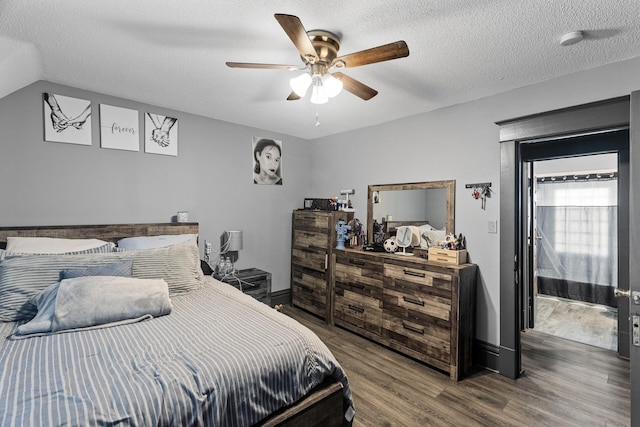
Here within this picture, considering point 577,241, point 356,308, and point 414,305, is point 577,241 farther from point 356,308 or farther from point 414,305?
point 356,308

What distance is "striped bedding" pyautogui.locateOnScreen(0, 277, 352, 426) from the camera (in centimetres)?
103

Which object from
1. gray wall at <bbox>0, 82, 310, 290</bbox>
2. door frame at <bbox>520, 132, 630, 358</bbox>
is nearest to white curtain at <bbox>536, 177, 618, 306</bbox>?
door frame at <bbox>520, 132, 630, 358</bbox>

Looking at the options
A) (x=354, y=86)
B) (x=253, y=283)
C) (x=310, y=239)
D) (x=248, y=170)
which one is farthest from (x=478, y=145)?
(x=253, y=283)

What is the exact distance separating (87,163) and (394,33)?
9.54 feet

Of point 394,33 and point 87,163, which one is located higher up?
point 394,33

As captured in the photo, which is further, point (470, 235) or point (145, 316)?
point (470, 235)

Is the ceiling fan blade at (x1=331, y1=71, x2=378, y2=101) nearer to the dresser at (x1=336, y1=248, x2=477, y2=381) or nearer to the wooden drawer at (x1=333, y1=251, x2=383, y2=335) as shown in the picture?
the dresser at (x1=336, y1=248, x2=477, y2=381)

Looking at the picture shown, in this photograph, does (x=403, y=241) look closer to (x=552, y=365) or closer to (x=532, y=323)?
(x=552, y=365)

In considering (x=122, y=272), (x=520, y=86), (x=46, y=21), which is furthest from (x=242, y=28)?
(x=520, y=86)

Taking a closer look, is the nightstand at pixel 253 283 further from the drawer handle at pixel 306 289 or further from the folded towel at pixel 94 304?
the folded towel at pixel 94 304

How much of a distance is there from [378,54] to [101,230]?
2853 millimetres

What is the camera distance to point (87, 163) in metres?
2.80

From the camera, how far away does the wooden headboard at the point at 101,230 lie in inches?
96.2

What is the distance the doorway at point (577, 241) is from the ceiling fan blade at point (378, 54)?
145 inches
